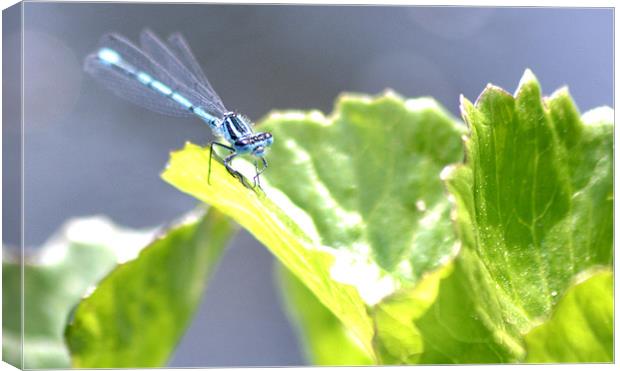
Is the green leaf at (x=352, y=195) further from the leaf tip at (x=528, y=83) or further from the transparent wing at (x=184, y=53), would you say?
the transparent wing at (x=184, y=53)

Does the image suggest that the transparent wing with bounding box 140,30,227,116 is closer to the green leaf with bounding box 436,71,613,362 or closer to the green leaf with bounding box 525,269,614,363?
the green leaf with bounding box 436,71,613,362

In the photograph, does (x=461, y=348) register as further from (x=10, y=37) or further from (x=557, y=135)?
(x=10, y=37)

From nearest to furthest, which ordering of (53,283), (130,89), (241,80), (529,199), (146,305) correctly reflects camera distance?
(529,199)
(146,305)
(53,283)
(130,89)
(241,80)

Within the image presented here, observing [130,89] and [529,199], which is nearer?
[529,199]

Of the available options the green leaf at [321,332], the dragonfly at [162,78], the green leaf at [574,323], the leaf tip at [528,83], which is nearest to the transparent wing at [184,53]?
the dragonfly at [162,78]

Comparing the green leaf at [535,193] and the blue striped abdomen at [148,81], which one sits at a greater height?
the blue striped abdomen at [148,81]

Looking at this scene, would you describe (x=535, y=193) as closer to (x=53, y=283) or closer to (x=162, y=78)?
(x=53, y=283)

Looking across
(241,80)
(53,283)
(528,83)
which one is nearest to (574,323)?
(528,83)

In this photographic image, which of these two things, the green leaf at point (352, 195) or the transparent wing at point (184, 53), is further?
the transparent wing at point (184, 53)

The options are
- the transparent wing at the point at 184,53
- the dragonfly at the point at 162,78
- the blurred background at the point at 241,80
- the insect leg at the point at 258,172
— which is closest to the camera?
the insect leg at the point at 258,172
